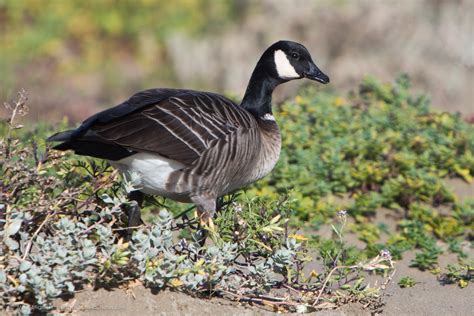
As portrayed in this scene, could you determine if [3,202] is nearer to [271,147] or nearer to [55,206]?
[55,206]

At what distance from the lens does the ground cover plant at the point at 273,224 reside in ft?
16.0

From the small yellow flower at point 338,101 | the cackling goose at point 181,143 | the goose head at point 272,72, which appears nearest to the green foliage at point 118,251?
the cackling goose at point 181,143

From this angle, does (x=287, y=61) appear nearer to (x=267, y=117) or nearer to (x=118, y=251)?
(x=267, y=117)

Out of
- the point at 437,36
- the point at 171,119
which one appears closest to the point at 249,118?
the point at 171,119

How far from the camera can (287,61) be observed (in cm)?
713

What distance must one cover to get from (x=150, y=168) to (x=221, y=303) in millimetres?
1131

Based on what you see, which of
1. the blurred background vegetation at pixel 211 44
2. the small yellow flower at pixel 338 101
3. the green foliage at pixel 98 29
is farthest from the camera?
the green foliage at pixel 98 29

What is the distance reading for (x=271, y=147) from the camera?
6.77m

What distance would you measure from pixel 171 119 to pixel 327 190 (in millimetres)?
2698

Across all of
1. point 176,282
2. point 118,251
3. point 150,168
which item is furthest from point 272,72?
point 118,251

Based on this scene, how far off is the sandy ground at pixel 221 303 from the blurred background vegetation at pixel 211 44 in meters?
6.54

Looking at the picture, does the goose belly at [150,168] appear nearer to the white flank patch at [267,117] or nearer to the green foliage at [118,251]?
the green foliage at [118,251]

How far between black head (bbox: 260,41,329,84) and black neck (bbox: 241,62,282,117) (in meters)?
0.06

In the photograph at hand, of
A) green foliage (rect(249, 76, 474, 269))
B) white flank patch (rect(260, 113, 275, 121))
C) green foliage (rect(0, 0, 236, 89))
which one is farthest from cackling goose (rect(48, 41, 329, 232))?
green foliage (rect(0, 0, 236, 89))
